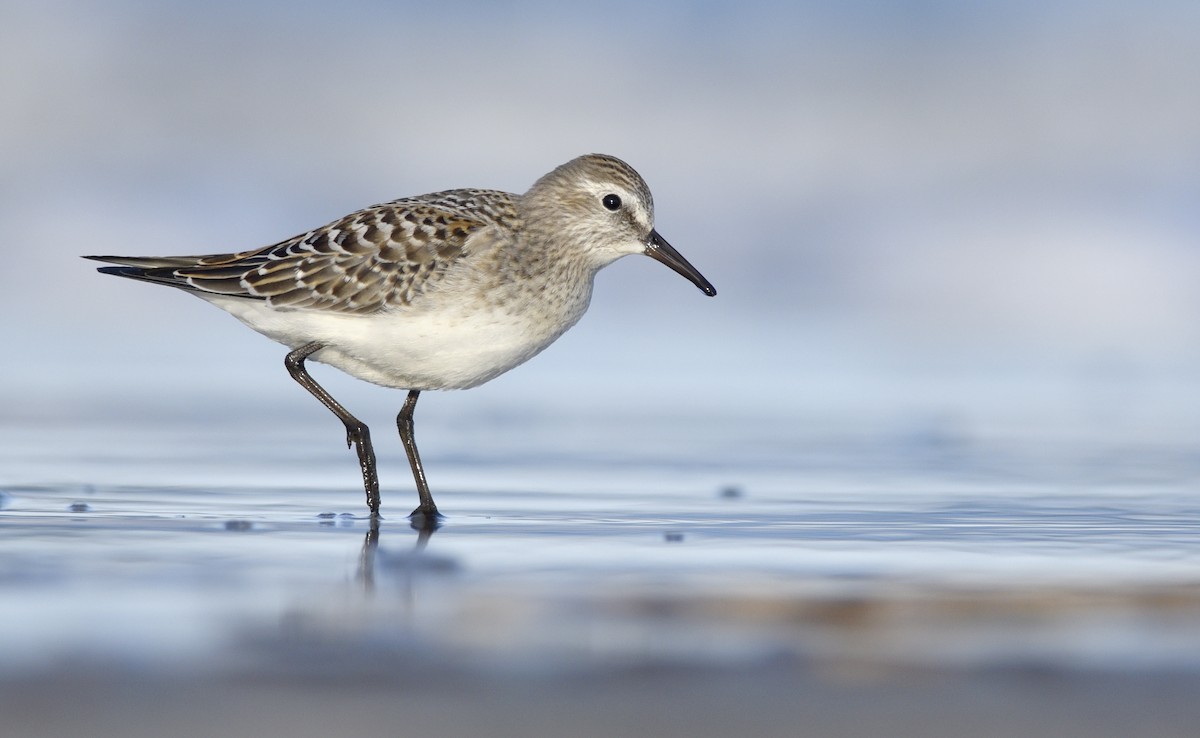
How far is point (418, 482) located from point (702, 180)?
789cm

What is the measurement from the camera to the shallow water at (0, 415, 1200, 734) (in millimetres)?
3301

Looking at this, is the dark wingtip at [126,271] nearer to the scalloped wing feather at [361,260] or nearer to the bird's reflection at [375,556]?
the scalloped wing feather at [361,260]

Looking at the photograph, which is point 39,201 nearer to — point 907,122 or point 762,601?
point 907,122

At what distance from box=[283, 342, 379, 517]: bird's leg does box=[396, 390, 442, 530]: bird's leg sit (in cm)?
14

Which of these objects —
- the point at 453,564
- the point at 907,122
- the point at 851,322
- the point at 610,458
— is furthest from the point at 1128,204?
the point at 453,564

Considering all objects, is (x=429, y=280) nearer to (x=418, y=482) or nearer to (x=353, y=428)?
(x=353, y=428)

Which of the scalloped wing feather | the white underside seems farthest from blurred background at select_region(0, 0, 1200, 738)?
the scalloped wing feather

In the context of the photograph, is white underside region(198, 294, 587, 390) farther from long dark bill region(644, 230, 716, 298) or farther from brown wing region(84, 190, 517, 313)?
long dark bill region(644, 230, 716, 298)

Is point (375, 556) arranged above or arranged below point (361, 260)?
below

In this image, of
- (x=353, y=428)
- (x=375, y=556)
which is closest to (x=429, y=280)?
(x=353, y=428)

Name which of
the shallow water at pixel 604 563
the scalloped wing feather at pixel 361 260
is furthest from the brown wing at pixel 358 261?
the shallow water at pixel 604 563

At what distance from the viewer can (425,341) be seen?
5867mm

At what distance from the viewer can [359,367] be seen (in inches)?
241

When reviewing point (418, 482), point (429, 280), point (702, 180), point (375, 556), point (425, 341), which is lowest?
point (375, 556)
